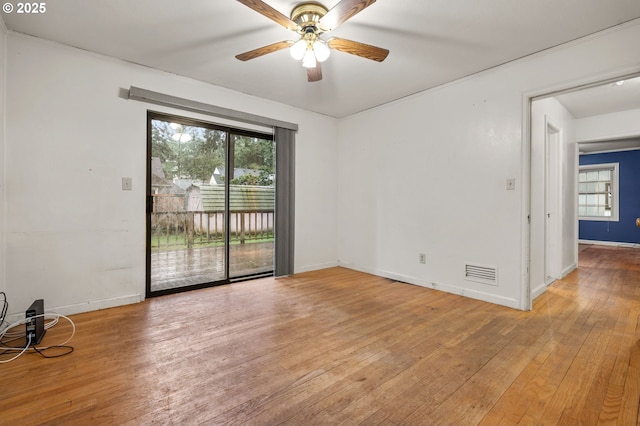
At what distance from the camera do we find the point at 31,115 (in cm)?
257

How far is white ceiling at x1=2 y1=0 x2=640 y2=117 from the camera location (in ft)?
6.95

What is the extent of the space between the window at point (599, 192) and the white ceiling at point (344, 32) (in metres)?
7.04

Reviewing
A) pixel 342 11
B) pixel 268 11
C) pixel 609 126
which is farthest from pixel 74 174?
pixel 609 126

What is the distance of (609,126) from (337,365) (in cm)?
585

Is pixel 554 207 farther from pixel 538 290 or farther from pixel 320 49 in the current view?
pixel 320 49

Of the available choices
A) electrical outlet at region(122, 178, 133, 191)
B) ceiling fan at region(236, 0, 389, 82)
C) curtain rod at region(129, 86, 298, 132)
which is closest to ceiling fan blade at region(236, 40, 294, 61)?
ceiling fan at region(236, 0, 389, 82)

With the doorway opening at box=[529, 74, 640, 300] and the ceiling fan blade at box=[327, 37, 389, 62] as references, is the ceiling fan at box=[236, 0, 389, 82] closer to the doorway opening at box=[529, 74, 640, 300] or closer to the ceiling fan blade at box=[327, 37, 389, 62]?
the ceiling fan blade at box=[327, 37, 389, 62]

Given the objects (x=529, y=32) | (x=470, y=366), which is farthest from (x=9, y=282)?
(x=529, y=32)

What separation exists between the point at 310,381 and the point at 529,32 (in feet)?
10.5

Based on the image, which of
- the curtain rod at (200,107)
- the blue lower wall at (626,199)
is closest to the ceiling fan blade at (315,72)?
the curtain rod at (200,107)

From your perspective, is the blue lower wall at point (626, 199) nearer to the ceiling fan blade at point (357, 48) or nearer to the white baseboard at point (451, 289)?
the white baseboard at point (451, 289)

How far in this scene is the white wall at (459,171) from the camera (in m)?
2.70

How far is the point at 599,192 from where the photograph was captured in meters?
7.55

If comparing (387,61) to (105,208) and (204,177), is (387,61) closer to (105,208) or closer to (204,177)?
(204,177)
